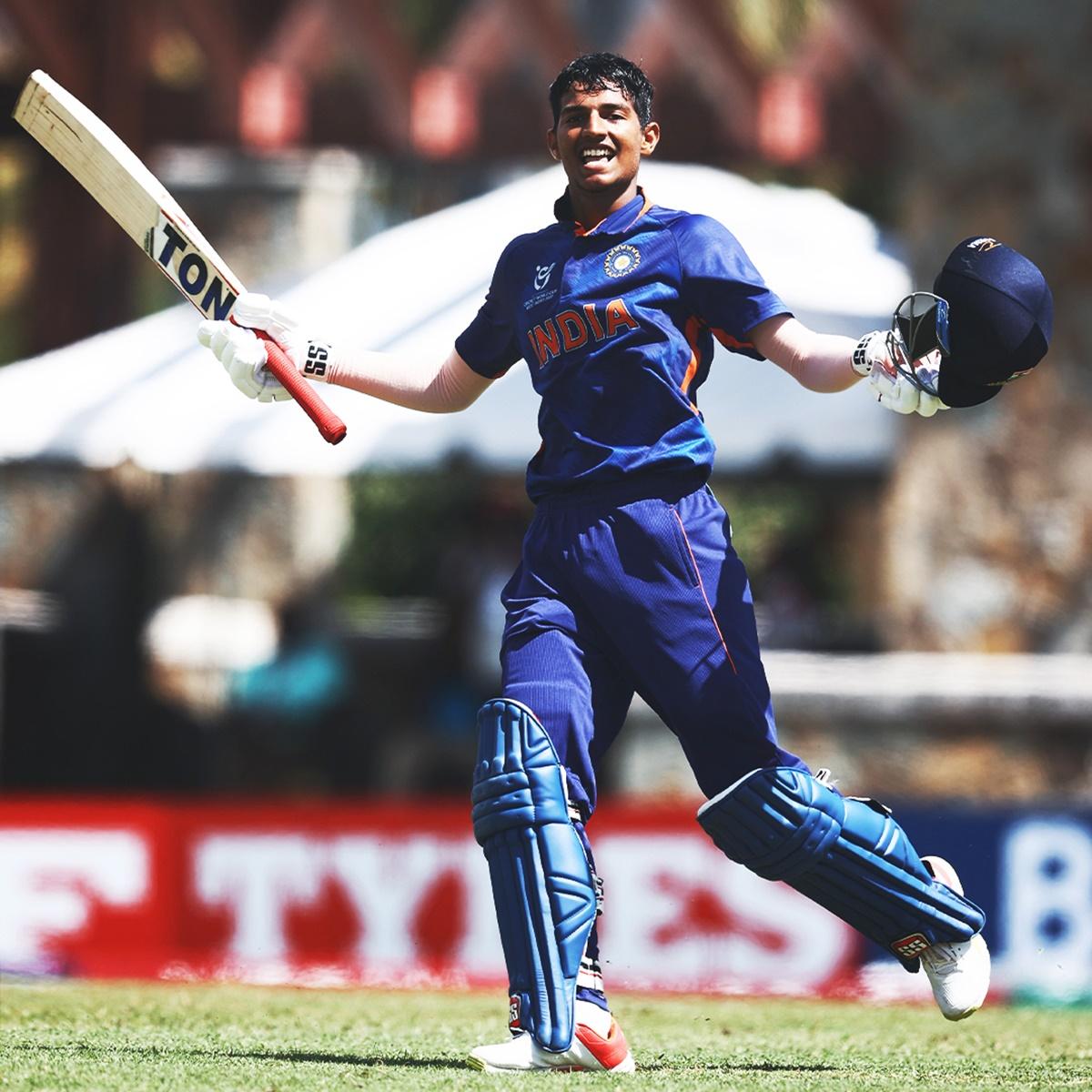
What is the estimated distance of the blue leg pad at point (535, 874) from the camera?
376cm

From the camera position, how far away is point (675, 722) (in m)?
3.99

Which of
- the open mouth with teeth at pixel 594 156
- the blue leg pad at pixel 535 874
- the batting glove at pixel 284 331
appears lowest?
the blue leg pad at pixel 535 874

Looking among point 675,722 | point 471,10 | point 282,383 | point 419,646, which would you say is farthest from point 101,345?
point 675,722

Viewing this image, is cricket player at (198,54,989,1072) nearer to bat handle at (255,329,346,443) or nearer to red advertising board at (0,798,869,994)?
bat handle at (255,329,346,443)

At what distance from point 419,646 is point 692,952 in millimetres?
3210

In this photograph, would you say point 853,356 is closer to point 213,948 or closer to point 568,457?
point 568,457

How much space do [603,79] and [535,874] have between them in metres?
1.38

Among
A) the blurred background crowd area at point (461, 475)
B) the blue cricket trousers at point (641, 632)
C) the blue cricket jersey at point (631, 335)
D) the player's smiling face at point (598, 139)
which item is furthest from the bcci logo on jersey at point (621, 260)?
the blurred background crowd area at point (461, 475)

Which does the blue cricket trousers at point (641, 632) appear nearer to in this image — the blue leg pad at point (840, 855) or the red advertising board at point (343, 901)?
the blue leg pad at point (840, 855)

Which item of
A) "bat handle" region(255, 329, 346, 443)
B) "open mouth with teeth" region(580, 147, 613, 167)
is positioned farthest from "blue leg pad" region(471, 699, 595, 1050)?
"open mouth with teeth" region(580, 147, 613, 167)

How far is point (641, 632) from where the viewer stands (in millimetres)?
3924

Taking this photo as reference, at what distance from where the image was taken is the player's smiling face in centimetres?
402

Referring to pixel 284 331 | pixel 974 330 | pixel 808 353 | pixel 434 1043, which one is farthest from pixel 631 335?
pixel 434 1043

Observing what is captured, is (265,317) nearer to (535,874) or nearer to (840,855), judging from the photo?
(535,874)
